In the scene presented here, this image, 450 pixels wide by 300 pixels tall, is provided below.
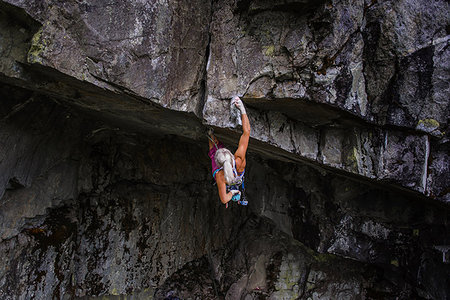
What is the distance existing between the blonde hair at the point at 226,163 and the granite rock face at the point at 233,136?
478mm

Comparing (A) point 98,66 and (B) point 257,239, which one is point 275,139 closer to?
(A) point 98,66

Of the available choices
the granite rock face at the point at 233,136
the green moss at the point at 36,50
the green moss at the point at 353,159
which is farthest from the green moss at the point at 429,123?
the green moss at the point at 36,50

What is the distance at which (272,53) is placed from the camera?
5094mm

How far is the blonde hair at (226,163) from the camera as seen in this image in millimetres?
4758

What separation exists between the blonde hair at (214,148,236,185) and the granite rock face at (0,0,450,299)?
478 millimetres

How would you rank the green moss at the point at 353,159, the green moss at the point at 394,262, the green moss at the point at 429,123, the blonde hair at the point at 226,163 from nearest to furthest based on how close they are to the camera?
1. the blonde hair at the point at 226,163
2. the green moss at the point at 429,123
3. the green moss at the point at 353,159
4. the green moss at the point at 394,262

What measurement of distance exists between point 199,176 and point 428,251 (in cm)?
Result: 548

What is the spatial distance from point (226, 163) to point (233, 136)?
0.89 m

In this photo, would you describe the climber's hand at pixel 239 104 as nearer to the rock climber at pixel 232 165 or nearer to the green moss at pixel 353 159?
the rock climber at pixel 232 165

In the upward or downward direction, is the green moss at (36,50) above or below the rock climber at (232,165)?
above

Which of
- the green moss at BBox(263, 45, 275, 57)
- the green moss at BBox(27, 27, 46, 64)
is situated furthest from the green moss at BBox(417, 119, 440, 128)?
the green moss at BBox(27, 27, 46, 64)

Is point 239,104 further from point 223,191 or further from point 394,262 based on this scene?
point 394,262

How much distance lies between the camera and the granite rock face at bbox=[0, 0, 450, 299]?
15.3 feet

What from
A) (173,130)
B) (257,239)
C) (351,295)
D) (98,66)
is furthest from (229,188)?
(351,295)
